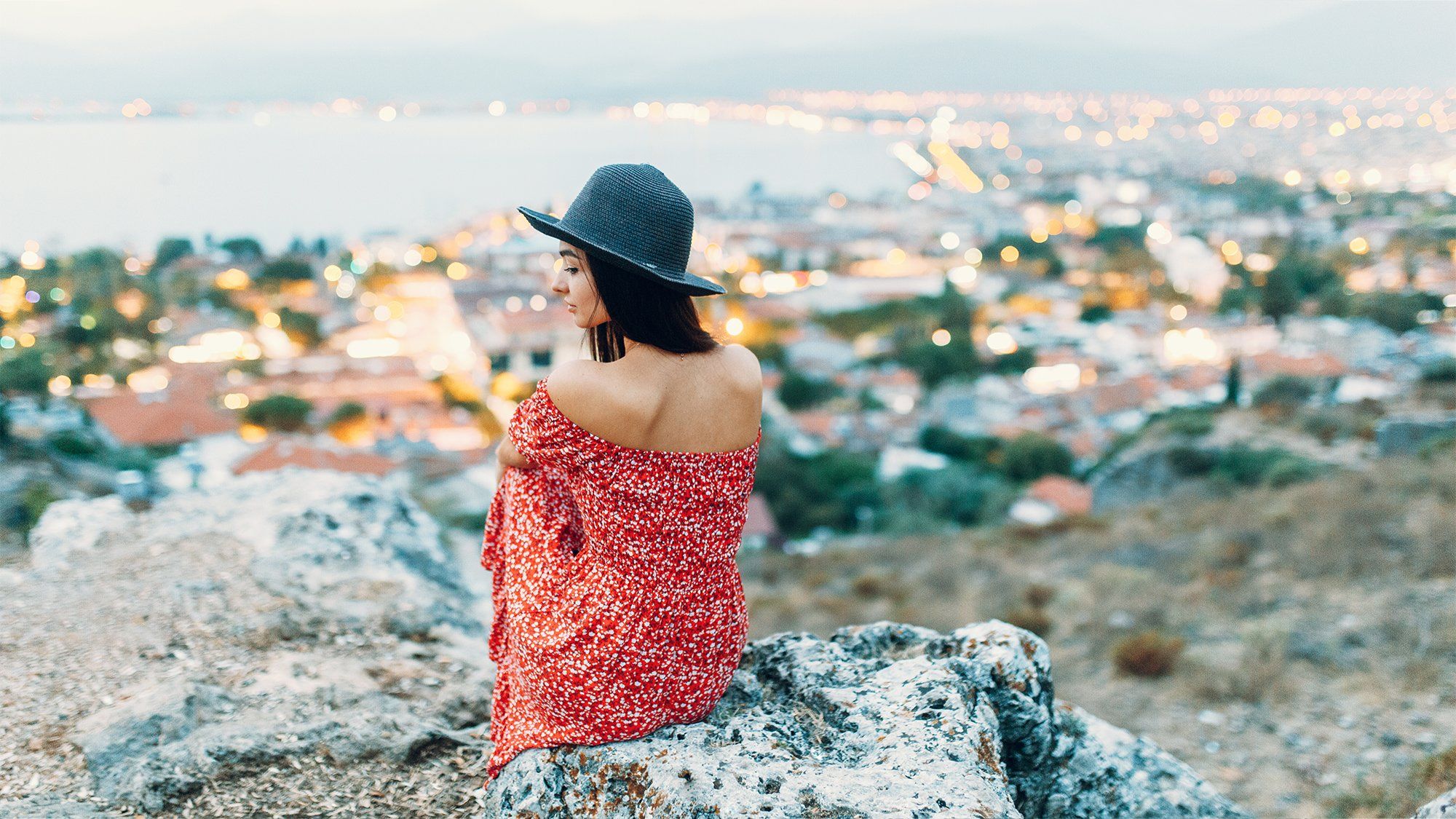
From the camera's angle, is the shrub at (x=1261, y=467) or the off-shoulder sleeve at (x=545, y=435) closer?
the off-shoulder sleeve at (x=545, y=435)

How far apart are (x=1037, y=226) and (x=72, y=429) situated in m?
43.2

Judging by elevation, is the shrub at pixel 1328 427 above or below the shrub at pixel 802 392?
above

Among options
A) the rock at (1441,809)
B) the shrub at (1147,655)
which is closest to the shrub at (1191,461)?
the shrub at (1147,655)

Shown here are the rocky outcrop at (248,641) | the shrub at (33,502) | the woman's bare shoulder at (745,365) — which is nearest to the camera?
the woman's bare shoulder at (745,365)

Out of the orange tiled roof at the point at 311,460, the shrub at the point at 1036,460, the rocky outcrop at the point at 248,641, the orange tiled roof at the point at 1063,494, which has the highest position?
the rocky outcrop at the point at 248,641

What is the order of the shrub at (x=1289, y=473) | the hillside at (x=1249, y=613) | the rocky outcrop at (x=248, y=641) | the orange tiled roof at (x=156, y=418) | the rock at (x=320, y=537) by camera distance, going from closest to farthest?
the rocky outcrop at (x=248, y=641)
the rock at (x=320, y=537)
the hillside at (x=1249, y=613)
the shrub at (x=1289, y=473)
the orange tiled roof at (x=156, y=418)

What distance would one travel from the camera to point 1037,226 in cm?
4662

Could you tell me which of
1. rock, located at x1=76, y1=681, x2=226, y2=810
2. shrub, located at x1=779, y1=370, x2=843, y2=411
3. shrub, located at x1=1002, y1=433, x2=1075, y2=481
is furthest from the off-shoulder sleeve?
shrub, located at x1=779, y1=370, x2=843, y2=411

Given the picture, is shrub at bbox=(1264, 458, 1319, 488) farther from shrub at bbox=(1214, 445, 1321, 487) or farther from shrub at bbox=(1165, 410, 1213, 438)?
shrub at bbox=(1165, 410, 1213, 438)

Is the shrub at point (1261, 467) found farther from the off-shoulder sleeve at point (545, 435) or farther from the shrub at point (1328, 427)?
the off-shoulder sleeve at point (545, 435)

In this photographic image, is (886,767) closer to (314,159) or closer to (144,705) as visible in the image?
(144,705)

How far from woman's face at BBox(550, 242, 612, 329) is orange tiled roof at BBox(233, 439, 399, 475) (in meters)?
10.7

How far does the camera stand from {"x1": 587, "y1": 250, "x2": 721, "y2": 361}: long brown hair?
123 centimetres

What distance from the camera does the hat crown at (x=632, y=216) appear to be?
1200 millimetres
